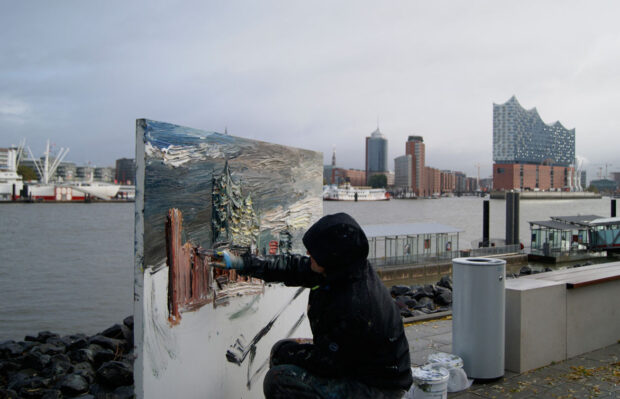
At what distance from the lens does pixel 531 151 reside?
176m

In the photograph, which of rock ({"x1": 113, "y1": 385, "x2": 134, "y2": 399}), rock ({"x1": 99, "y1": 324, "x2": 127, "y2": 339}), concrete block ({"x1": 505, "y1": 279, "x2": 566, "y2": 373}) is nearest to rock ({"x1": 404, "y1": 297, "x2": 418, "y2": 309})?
rock ({"x1": 99, "y1": 324, "x2": 127, "y2": 339})

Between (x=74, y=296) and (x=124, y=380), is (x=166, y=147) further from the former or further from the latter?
(x=74, y=296)

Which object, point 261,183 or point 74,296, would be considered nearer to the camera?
point 261,183

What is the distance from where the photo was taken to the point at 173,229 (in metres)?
3.36

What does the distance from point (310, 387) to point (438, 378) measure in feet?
7.30

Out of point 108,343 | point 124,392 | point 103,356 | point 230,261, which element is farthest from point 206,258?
point 108,343

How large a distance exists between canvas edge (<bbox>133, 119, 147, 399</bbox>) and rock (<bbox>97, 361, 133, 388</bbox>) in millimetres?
4028

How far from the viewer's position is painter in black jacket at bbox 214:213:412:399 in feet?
8.63

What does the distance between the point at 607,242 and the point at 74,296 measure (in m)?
28.3

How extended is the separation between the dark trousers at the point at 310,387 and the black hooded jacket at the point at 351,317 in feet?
0.11

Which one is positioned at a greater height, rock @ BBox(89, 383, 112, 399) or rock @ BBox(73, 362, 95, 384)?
rock @ BBox(89, 383, 112, 399)

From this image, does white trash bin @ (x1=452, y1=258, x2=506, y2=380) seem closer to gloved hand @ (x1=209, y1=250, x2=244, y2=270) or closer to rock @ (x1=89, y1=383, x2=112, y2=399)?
gloved hand @ (x1=209, y1=250, x2=244, y2=270)

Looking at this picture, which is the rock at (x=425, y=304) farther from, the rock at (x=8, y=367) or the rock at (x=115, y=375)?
the rock at (x=8, y=367)

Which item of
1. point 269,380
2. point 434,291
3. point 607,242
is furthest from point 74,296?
point 607,242
